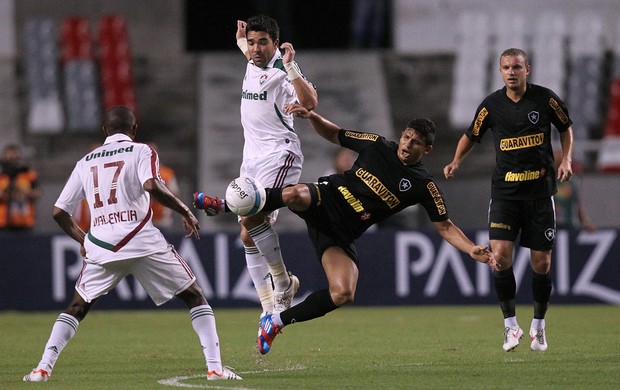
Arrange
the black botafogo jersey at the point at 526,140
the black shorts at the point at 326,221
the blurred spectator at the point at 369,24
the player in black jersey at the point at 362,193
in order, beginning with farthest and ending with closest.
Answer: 1. the blurred spectator at the point at 369,24
2. the black botafogo jersey at the point at 526,140
3. the black shorts at the point at 326,221
4. the player in black jersey at the point at 362,193

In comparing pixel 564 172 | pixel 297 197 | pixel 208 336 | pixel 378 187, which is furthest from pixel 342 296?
pixel 564 172

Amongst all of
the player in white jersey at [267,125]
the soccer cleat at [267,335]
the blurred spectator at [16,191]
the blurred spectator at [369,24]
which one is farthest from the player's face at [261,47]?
the blurred spectator at [369,24]

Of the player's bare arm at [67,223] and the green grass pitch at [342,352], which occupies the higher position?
the player's bare arm at [67,223]

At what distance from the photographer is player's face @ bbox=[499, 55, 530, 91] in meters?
9.55

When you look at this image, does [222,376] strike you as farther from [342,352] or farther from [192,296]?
[342,352]

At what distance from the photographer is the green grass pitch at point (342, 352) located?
25.6ft

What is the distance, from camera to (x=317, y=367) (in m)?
8.72

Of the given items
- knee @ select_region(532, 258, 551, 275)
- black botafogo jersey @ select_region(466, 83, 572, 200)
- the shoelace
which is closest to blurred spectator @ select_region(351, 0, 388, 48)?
black botafogo jersey @ select_region(466, 83, 572, 200)

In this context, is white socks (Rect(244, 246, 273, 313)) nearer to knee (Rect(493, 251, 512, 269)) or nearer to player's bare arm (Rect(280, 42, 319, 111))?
player's bare arm (Rect(280, 42, 319, 111))

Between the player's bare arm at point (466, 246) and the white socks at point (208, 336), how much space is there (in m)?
1.87

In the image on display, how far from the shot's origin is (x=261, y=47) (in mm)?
9266

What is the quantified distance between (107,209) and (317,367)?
201 centimetres

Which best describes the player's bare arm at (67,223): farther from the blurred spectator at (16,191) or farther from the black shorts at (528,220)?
the blurred spectator at (16,191)

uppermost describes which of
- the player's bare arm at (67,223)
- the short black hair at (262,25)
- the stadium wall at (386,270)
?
the short black hair at (262,25)
